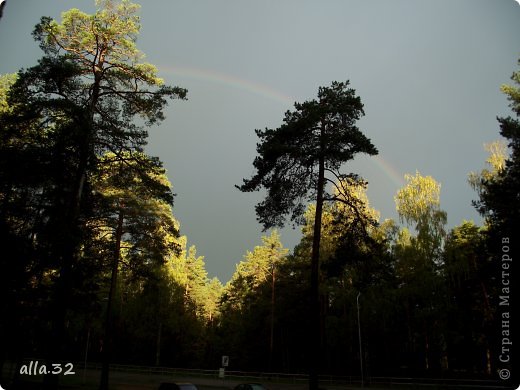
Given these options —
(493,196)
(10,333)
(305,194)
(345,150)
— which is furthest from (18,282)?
(493,196)

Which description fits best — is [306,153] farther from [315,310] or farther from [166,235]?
[166,235]

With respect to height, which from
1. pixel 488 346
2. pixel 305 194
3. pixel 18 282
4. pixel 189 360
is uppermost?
pixel 305 194

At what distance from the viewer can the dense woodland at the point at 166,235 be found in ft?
51.9

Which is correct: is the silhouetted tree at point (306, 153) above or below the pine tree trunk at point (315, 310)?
above

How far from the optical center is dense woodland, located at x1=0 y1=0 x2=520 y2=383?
1582cm

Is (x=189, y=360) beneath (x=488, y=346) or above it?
beneath

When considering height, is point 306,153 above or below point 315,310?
above

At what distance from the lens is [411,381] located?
1266 inches

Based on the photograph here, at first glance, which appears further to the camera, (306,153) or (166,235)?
(166,235)

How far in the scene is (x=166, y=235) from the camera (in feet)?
102

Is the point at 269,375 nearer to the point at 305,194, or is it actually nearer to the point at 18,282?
the point at 305,194

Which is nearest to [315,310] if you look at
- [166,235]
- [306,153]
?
[306,153]

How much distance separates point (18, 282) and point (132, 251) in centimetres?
1036

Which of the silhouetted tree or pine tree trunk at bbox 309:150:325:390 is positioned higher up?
the silhouetted tree
